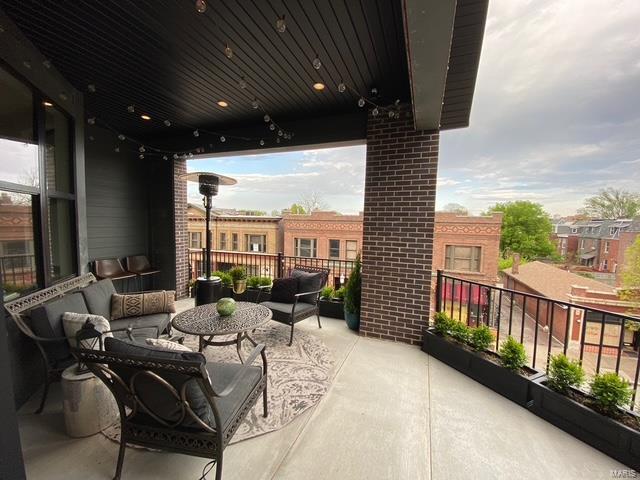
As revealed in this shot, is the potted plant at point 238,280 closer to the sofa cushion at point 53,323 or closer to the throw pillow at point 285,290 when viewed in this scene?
the throw pillow at point 285,290

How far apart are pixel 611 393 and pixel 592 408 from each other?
0.18 meters

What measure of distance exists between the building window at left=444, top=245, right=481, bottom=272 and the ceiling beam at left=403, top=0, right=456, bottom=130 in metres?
12.1

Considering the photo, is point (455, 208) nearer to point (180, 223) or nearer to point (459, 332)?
point (459, 332)

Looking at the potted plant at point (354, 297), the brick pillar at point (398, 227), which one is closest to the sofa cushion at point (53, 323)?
the potted plant at point (354, 297)

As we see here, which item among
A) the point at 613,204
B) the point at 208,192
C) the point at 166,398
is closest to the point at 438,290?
the point at 166,398

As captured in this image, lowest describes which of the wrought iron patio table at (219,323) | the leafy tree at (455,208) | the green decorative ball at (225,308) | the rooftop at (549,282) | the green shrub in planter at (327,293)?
the rooftop at (549,282)

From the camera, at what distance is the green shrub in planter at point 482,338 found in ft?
8.38

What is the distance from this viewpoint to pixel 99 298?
273cm

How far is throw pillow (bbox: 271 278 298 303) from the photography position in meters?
3.59

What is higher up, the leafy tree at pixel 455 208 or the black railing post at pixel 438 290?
the leafy tree at pixel 455 208

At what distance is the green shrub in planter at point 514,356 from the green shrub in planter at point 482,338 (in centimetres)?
25

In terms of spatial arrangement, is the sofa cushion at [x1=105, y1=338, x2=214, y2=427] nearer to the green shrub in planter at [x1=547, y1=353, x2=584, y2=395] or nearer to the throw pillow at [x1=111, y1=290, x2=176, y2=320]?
the throw pillow at [x1=111, y1=290, x2=176, y2=320]

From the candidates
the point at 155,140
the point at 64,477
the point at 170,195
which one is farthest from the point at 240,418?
the point at 155,140

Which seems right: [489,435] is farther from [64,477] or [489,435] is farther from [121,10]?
[121,10]
